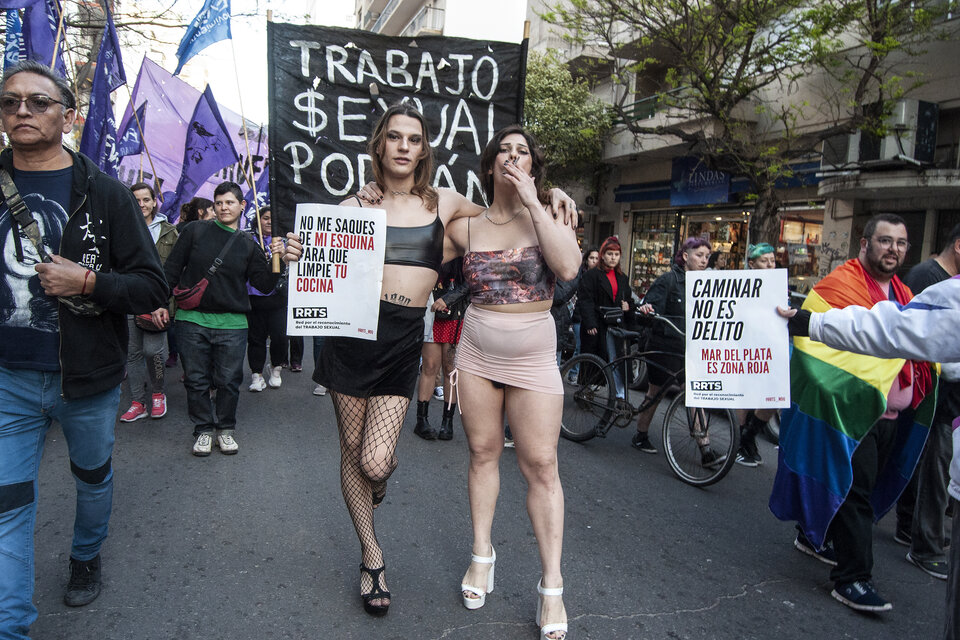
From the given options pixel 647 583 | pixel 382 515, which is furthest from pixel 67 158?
pixel 647 583

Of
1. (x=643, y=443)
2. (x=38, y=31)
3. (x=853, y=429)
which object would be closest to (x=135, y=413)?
(x=38, y=31)

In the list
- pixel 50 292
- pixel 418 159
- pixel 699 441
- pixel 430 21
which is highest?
pixel 430 21

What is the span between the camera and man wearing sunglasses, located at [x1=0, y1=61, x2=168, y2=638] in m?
2.39

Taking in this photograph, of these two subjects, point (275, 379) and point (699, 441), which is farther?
point (275, 379)

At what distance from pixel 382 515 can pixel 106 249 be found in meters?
2.25

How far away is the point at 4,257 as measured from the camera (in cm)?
247

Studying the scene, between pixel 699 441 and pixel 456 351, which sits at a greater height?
pixel 456 351

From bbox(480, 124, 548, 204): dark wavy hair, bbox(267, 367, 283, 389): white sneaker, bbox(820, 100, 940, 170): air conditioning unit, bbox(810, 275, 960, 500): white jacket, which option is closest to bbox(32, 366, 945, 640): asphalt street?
bbox(810, 275, 960, 500): white jacket

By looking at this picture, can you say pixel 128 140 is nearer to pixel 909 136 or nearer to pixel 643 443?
pixel 643 443

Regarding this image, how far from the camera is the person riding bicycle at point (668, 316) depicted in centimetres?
574

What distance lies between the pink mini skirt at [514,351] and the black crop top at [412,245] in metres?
0.33

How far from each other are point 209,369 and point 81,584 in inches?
98.7

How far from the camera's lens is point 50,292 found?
2.40 m

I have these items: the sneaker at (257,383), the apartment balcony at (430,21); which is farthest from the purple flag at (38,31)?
the apartment balcony at (430,21)
